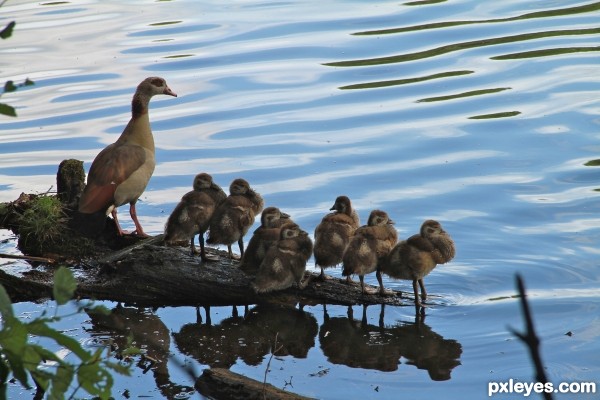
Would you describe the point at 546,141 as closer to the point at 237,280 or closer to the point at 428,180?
the point at 428,180

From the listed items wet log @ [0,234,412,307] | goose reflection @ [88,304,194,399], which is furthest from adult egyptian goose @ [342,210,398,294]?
goose reflection @ [88,304,194,399]

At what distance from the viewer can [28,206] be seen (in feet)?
30.2

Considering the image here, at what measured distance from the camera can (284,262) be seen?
7.33 metres

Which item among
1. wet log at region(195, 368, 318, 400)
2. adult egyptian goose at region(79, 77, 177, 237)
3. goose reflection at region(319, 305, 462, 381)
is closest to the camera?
wet log at region(195, 368, 318, 400)

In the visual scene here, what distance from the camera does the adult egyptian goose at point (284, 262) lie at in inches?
289

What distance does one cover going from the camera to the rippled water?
22.9 ft

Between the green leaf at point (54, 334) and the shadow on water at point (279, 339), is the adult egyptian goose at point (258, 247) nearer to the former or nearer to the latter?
the shadow on water at point (279, 339)

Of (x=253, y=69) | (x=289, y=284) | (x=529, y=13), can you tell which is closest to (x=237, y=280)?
(x=289, y=284)

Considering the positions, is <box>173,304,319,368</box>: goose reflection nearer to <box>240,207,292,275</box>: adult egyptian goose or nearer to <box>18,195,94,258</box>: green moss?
<box>240,207,292,275</box>: adult egyptian goose

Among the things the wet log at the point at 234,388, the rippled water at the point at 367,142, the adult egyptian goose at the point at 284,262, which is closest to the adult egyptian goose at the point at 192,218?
the rippled water at the point at 367,142

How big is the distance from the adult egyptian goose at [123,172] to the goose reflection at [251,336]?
1791 millimetres

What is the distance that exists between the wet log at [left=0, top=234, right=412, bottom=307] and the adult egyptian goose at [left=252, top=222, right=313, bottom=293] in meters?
0.29

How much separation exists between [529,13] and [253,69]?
17.6 ft

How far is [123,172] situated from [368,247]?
2.86 metres
